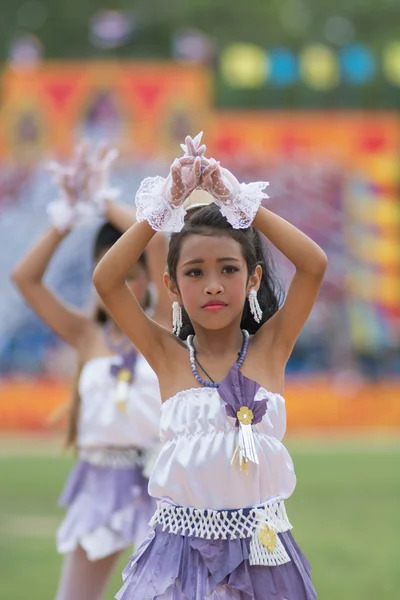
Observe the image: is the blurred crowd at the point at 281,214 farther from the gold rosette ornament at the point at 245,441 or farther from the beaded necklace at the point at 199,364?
the gold rosette ornament at the point at 245,441

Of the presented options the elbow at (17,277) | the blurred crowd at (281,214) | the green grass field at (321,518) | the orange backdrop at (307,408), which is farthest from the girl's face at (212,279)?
the blurred crowd at (281,214)

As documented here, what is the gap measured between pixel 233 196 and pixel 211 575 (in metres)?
1.06

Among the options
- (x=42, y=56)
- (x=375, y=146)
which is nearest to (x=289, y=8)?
(x=42, y=56)

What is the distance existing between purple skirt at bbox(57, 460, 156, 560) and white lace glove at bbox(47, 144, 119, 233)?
1077mm

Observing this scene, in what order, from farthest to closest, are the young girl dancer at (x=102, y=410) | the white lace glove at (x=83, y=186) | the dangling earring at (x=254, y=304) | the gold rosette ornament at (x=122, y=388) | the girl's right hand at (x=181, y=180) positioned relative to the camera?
the gold rosette ornament at (x=122, y=388) < the young girl dancer at (x=102, y=410) < the white lace glove at (x=83, y=186) < the dangling earring at (x=254, y=304) < the girl's right hand at (x=181, y=180)

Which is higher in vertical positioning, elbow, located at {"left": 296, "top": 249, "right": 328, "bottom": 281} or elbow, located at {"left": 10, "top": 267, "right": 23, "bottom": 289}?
elbow, located at {"left": 10, "top": 267, "right": 23, "bottom": 289}

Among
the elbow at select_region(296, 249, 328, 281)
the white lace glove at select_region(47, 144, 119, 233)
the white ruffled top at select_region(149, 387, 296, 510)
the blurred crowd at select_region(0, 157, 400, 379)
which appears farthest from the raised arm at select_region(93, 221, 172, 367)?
the blurred crowd at select_region(0, 157, 400, 379)

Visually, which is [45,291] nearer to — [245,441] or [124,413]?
[124,413]

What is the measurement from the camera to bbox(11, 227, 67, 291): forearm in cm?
499

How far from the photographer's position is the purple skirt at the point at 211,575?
338 cm

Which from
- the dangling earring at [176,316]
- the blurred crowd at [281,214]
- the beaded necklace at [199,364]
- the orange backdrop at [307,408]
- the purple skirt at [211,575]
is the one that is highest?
the blurred crowd at [281,214]

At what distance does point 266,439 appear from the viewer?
349 centimetres

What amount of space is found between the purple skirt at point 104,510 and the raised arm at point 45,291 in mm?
570

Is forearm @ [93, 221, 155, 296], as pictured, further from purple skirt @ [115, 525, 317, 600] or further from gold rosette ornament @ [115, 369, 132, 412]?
gold rosette ornament @ [115, 369, 132, 412]
